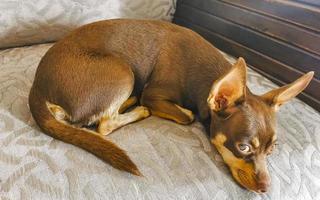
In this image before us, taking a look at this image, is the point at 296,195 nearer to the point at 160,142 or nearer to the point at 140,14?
the point at 160,142

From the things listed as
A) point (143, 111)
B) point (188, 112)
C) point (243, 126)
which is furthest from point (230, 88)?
point (143, 111)

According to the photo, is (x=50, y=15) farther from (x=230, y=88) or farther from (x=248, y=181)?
(x=248, y=181)

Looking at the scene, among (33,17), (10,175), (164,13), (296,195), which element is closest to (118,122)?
(10,175)

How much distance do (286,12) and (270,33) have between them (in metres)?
0.10

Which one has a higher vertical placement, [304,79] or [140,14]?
[304,79]

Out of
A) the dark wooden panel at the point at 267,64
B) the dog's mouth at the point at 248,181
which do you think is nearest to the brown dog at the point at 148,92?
the dog's mouth at the point at 248,181

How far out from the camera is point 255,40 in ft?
4.70

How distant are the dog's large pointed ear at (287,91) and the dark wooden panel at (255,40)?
24 cm

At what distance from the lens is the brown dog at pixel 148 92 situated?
0.93 meters

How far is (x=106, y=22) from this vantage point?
1259 mm

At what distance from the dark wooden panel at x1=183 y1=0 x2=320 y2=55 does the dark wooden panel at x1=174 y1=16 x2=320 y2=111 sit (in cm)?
9

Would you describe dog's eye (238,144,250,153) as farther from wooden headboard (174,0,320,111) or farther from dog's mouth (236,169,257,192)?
wooden headboard (174,0,320,111)

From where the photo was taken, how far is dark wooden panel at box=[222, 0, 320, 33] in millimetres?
1181

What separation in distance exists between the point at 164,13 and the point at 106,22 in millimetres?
490
